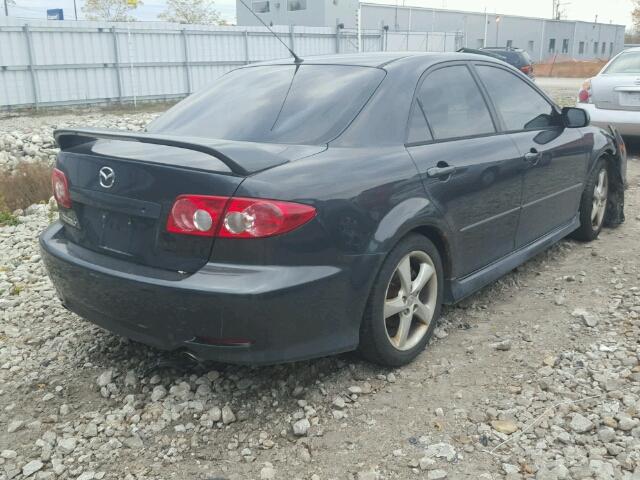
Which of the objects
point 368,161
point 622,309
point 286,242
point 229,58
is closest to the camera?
point 286,242

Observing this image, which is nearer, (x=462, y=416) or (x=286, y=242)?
(x=286, y=242)

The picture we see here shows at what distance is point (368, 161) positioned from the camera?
3.19 metres

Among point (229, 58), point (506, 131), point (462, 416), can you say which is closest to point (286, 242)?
point (462, 416)

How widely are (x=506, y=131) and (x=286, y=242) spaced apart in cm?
220

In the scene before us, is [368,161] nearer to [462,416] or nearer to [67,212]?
[462,416]

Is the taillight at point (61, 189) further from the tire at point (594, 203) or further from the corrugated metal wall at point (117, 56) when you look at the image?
the corrugated metal wall at point (117, 56)

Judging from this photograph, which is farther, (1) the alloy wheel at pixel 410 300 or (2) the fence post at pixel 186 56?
(2) the fence post at pixel 186 56

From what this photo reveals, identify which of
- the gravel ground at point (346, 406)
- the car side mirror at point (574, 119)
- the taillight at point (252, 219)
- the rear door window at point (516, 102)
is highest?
the rear door window at point (516, 102)

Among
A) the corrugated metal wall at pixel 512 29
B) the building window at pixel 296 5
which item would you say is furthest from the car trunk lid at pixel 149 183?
the building window at pixel 296 5

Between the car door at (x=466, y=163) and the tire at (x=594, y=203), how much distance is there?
1461mm

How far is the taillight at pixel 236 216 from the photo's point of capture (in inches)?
108

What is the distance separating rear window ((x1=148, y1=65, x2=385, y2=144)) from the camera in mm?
3359

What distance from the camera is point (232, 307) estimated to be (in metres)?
2.73

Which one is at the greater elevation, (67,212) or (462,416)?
(67,212)
